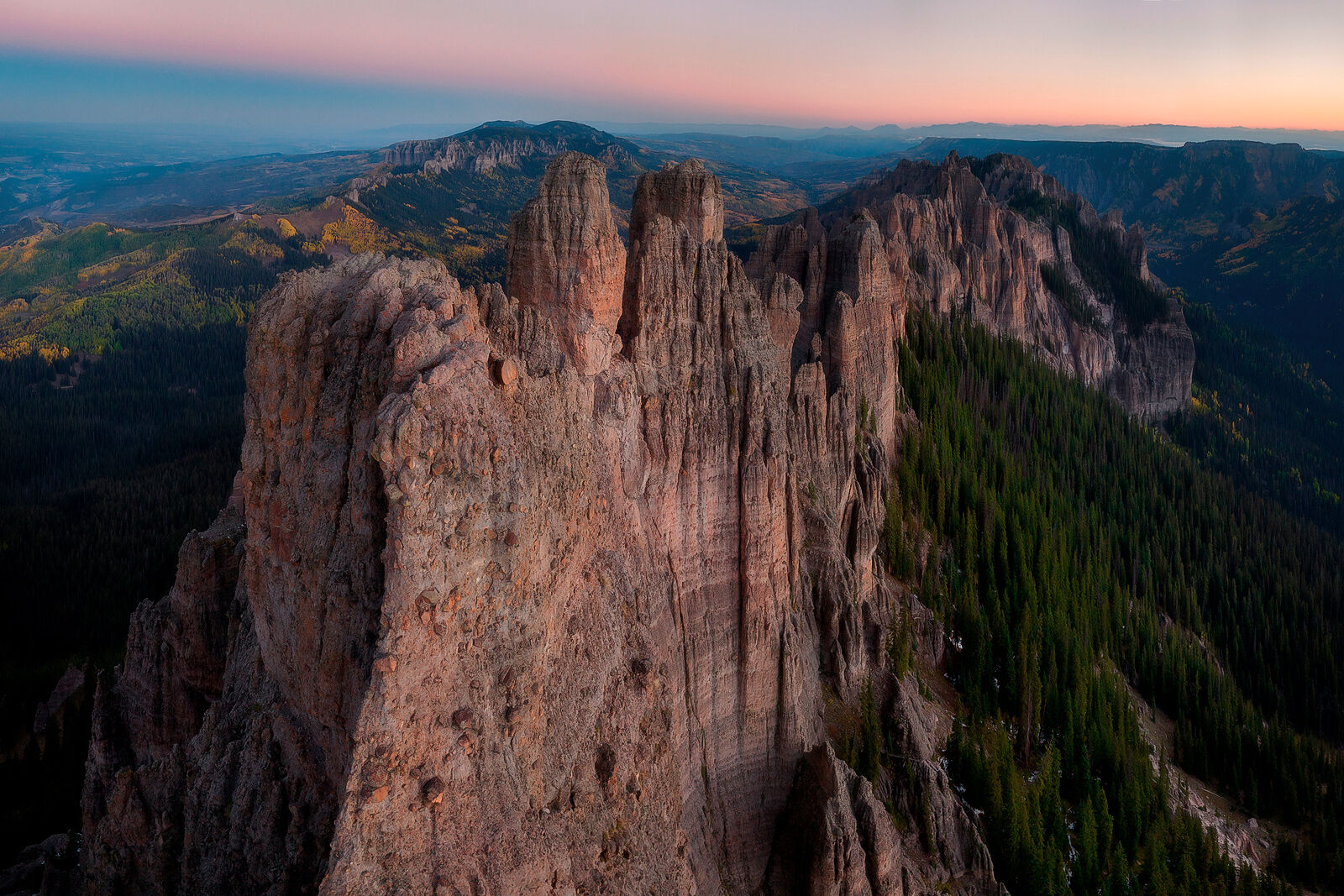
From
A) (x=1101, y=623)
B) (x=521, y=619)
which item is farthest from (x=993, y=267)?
(x=521, y=619)

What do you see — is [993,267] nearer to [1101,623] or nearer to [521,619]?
[1101,623]

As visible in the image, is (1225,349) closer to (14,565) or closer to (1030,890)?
(1030,890)

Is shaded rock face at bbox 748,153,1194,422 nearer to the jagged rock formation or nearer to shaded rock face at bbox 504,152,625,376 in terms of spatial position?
the jagged rock formation

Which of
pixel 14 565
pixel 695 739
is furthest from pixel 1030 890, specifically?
pixel 14 565

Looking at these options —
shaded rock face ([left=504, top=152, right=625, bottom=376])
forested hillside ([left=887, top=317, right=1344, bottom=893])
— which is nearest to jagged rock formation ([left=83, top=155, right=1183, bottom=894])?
shaded rock face ([left=504, top=152, right=625, bottom=376])

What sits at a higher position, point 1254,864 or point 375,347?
point 375,347
